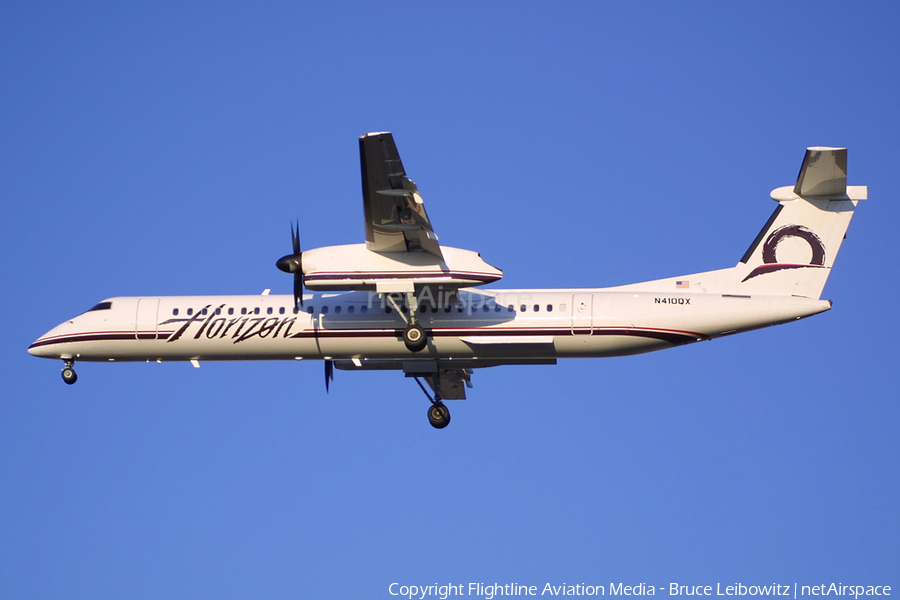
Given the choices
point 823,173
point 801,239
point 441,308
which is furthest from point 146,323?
point 823,173

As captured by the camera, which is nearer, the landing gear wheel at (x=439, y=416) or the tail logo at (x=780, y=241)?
the tail logo at (x=780, y=241)

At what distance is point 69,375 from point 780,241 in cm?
1904

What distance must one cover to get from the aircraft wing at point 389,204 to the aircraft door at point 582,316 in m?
3.71

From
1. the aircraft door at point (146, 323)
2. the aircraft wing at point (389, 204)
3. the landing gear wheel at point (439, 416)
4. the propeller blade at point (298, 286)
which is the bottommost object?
the landing gear wheel at point (439, 416)

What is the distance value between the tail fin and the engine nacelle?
21.7 feet

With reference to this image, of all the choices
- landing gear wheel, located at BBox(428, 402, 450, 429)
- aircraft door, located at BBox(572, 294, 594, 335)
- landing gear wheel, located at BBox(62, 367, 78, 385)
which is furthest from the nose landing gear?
landing gear wheel, located at BBox(62, 367, 78, 385)

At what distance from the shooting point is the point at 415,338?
1112 inches

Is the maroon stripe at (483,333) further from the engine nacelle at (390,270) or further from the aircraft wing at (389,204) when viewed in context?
the aircraft wing at (389,204)

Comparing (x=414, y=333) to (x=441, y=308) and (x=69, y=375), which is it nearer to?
(x=441, y=308)

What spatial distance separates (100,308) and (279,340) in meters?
5.23

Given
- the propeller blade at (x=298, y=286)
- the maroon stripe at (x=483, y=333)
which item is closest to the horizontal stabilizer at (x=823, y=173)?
the maroon stripe at (x=483, y=333)

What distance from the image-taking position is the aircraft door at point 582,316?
28.1m

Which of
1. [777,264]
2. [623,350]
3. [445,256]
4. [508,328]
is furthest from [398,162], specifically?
[777,264]

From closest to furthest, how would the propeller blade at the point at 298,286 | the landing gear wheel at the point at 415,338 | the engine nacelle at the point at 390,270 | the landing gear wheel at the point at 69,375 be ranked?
the engine nacelle at the point at 390,270
the propeller blade at the point at 298,286
the landing gear wheel at the point at 415,338
the landing gear wheel at the point at 69,375
